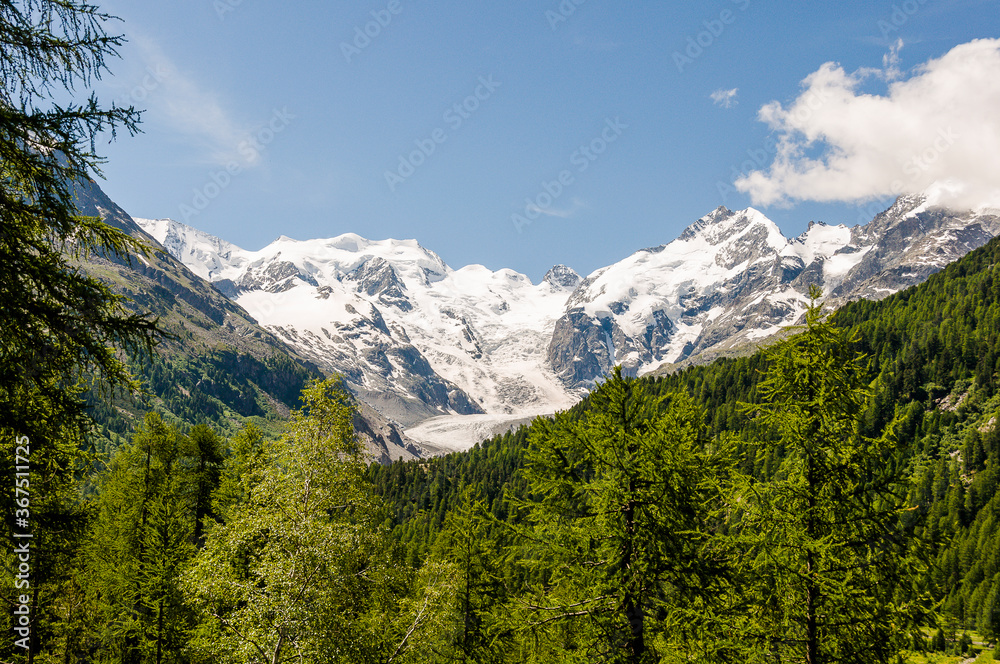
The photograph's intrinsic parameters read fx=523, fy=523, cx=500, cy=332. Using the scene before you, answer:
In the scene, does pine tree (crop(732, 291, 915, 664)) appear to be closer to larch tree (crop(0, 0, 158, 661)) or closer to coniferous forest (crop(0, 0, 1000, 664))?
coniferous forest (crop(0, 0, 1000, 664))

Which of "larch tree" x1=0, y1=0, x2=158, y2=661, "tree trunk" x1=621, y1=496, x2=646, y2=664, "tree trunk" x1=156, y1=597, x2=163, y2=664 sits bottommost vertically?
"tree trunk" x1=156, y1=597, x2=163, y2=664

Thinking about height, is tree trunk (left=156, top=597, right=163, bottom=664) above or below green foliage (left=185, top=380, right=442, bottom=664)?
below

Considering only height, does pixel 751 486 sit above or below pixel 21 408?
below

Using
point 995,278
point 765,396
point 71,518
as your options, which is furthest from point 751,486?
point 995,278

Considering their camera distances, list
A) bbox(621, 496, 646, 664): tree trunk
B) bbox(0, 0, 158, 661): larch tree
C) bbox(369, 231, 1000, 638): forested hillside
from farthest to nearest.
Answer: bbox(369, 231, 1000, 638): forested hillside, bbox(621, 496, 646, 664): tree trunk, bbox(0, 0, 158, 661): larch tree

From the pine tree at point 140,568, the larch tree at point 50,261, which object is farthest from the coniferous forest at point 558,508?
the pine tree at point 140,568

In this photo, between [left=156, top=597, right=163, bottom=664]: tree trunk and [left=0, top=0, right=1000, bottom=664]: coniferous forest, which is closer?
[left=0, top=0, right=1000, bottom=664]: coniferous forest

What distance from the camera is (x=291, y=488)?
14352 mm

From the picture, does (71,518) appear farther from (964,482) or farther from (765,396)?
(964,482)

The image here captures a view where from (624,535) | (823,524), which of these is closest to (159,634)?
(624,535)

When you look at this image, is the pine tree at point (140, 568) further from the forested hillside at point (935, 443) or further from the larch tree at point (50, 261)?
the forested hillside at point (935, 443)

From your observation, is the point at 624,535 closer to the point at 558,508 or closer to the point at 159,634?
the point at 558,508

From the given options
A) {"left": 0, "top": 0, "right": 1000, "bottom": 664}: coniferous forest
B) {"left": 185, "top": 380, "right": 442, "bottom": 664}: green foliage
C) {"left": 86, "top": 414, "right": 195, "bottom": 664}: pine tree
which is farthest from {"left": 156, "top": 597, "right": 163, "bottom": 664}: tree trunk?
{"left": 185, "top": 380, "right": 442, "bottom": 664}: green foliage

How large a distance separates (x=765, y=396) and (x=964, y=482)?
531 ft
